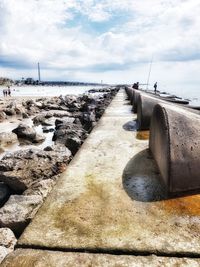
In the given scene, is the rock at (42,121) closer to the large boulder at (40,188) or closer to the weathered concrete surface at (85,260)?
the large boulder at (40,188)

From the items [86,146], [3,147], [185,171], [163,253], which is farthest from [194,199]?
[3,147]

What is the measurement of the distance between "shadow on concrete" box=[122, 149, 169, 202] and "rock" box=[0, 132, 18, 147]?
5.56 meters

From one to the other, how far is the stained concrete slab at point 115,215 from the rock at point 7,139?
541cm

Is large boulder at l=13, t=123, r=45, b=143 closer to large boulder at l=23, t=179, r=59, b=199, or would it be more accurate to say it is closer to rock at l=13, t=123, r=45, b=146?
rock at l=13, t=123, r=45, b=146

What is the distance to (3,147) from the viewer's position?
7648 mm

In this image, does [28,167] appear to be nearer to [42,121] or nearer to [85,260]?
[85,260]

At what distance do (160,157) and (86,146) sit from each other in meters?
1.42

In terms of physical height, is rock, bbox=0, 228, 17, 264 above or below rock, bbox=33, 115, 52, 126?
above

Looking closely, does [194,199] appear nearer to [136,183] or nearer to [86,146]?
[136,183]

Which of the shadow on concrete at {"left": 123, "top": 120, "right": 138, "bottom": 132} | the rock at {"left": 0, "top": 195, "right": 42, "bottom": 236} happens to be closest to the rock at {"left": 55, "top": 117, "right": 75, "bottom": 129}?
the shadow on concrete at {"left": 123, "top": 120, "right": 138, "bottom": 132}

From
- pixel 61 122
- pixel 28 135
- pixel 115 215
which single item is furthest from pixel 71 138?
pixel 61 122

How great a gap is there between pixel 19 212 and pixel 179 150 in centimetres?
157

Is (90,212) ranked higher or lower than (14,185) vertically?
higher

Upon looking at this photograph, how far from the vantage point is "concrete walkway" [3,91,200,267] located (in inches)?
65.2
